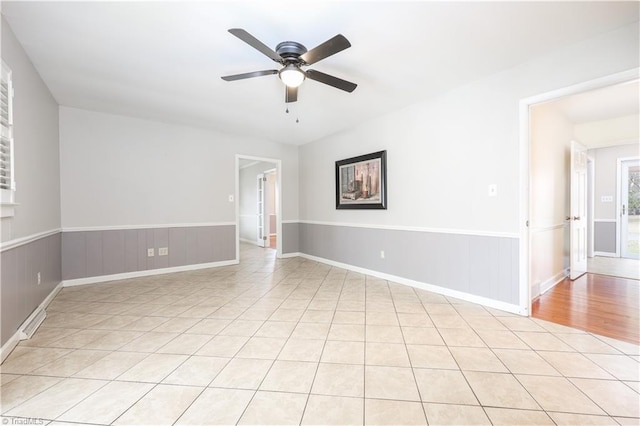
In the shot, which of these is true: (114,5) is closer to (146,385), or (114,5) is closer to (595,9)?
(146,385)

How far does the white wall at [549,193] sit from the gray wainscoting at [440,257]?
2.06 ft

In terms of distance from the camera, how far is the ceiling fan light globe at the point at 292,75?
7.07 ft

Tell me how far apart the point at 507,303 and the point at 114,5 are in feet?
13.7

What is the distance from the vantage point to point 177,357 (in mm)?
1912

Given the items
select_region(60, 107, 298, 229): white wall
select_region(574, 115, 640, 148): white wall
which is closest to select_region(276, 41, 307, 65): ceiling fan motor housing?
select_region(60, 107, 298, 229): white wall

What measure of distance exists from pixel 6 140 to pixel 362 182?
3832 millimetres

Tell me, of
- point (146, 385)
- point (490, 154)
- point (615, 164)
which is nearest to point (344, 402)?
point (146, 385)

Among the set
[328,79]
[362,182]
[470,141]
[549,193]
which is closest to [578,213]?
[549,193]

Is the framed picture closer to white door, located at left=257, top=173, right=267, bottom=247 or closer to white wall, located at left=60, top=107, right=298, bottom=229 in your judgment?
white wall, located at left=60, top=107, right=298, bottom=229

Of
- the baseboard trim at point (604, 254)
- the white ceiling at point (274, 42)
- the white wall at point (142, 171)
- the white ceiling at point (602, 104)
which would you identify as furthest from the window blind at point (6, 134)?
the baseboard trim at point (604, 254)

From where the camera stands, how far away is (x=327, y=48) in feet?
6.21

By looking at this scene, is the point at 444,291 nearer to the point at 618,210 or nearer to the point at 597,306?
the point at 597,306

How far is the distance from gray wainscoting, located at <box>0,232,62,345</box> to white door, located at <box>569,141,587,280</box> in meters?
6.11

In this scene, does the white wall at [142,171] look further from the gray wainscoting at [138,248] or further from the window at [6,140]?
the window at [6,140]
